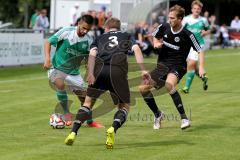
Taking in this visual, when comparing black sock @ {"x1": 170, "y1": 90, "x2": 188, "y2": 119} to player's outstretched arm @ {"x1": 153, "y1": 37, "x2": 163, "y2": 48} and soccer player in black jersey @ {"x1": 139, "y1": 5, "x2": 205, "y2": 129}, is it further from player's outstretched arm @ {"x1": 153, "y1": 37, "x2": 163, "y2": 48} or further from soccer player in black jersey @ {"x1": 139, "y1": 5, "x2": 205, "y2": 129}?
player's outstretched arm @ {"x1": 153, "y1": 37, "x2": 163, "y2": 48}

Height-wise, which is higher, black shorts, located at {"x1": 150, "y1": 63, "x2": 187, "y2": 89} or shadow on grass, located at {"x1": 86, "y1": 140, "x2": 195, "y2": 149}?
black shorts, located at {"x1": 150, "y1": 63, "x2": 187, "y2": 89}

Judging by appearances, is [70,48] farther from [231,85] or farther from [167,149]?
[231,85]

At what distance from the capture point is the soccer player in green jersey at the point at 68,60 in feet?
43.8

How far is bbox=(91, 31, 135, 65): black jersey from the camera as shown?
37.6 feet

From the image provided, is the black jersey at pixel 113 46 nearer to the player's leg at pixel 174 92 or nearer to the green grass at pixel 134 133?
the green grass at pixel 134 133

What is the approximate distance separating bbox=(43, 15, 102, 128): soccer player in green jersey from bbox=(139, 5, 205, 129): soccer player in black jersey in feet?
3.48

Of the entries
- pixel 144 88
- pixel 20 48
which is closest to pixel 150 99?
pixel 144 88

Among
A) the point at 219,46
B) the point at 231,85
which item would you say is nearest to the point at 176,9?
the point at 231,85

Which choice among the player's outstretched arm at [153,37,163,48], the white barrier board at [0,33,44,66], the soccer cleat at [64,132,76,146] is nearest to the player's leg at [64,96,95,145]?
the soccer cleat at [64,132,76,146]

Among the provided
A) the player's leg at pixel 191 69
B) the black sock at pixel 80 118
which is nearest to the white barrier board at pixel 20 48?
the player's leg at pixel 191 69

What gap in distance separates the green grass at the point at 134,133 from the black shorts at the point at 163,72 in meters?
0.81

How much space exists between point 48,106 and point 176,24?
4747 mm

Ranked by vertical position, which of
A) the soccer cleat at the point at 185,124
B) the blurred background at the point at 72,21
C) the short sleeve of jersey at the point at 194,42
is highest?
the short sleeve of jersey at the point at 194,42

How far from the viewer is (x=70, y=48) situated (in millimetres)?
13477
